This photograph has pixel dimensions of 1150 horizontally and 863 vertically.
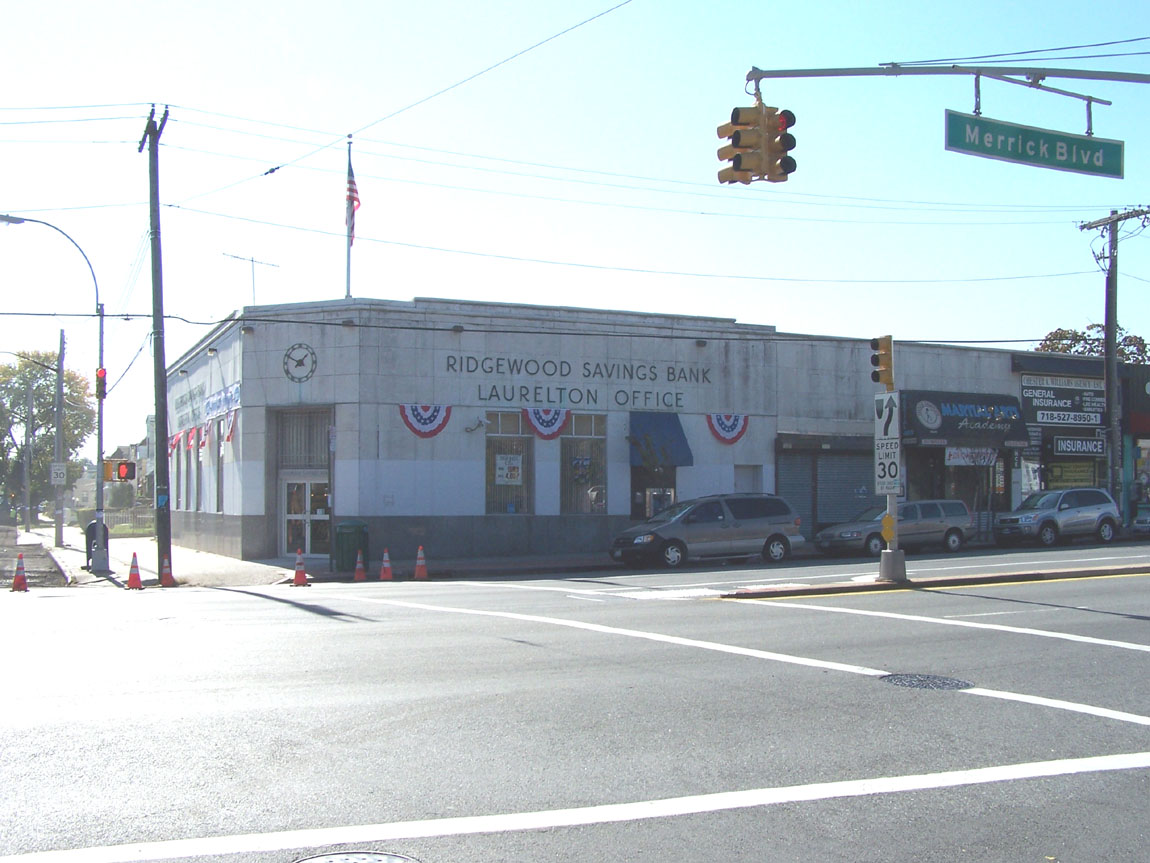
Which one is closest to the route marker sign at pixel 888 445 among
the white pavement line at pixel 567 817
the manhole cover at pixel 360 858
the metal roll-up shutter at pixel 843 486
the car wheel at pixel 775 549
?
the car wheel at pixel 775 549

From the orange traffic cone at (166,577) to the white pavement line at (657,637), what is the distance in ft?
25.8

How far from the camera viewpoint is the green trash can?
2439cm

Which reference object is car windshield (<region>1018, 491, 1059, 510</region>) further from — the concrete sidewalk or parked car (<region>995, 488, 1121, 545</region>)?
the concrete sidewalk

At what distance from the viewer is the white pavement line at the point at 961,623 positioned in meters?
11.4

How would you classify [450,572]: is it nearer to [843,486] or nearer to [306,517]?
[306,517]

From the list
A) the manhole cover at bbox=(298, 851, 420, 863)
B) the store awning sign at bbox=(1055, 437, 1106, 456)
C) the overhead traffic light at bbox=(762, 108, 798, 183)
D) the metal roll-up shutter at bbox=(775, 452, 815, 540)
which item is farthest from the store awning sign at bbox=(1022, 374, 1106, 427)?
the manhole cover at bbox=(298, 851, 420, 863)

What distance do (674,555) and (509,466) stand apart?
6239 millimetres

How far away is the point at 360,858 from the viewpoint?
5.07 metres

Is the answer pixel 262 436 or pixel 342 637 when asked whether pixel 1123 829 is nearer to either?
pixel 342 637

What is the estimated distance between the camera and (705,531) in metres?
24.7

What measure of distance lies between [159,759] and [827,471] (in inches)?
1122

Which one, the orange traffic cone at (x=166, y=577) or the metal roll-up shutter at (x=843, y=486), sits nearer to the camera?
the orange traffic cone at (x=166, y=577)

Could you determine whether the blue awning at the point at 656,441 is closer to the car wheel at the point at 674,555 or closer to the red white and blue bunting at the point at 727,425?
the red white and blue bunting at the point at 727,425

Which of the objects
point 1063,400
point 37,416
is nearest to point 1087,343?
point 1063,400
